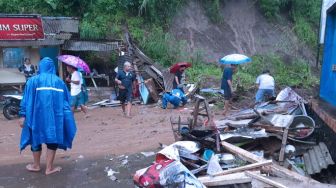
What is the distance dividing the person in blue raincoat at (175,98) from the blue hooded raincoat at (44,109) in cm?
745

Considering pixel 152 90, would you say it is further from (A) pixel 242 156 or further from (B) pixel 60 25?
(A) pixel 242 156

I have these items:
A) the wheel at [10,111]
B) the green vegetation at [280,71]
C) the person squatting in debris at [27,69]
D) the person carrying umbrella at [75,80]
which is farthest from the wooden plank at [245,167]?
the person squatting in debris at [27,69]

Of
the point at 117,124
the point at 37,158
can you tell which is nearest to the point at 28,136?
the point at 37,158

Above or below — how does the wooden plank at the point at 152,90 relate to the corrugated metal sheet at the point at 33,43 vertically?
below

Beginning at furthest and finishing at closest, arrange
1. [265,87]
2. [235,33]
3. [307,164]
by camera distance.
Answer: [235,33]
[265,87]
[307,164]

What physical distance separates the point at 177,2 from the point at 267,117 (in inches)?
579

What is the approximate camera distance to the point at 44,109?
5.92 metres

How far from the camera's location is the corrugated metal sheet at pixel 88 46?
1552 centimetres

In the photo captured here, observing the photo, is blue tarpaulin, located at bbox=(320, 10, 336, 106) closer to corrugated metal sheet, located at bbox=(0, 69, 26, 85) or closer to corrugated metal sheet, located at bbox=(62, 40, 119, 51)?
corrugated metal sheet, located at bbox=(62, 40, 119, 51)

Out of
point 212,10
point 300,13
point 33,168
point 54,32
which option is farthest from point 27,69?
point 300,13

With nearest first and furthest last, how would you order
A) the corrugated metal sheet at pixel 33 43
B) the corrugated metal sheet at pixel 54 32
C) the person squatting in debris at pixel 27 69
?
the corrugated metal sheet at pixel 33 43 → the corrugated metal sheet at pixel 54 32 → the person squatting in debris at pixel 27 69

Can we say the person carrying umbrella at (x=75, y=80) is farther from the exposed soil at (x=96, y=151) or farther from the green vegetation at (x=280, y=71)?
the green vegetation at (x=280, y=71)

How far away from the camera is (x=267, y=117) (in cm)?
733

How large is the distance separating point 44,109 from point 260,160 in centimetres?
310
